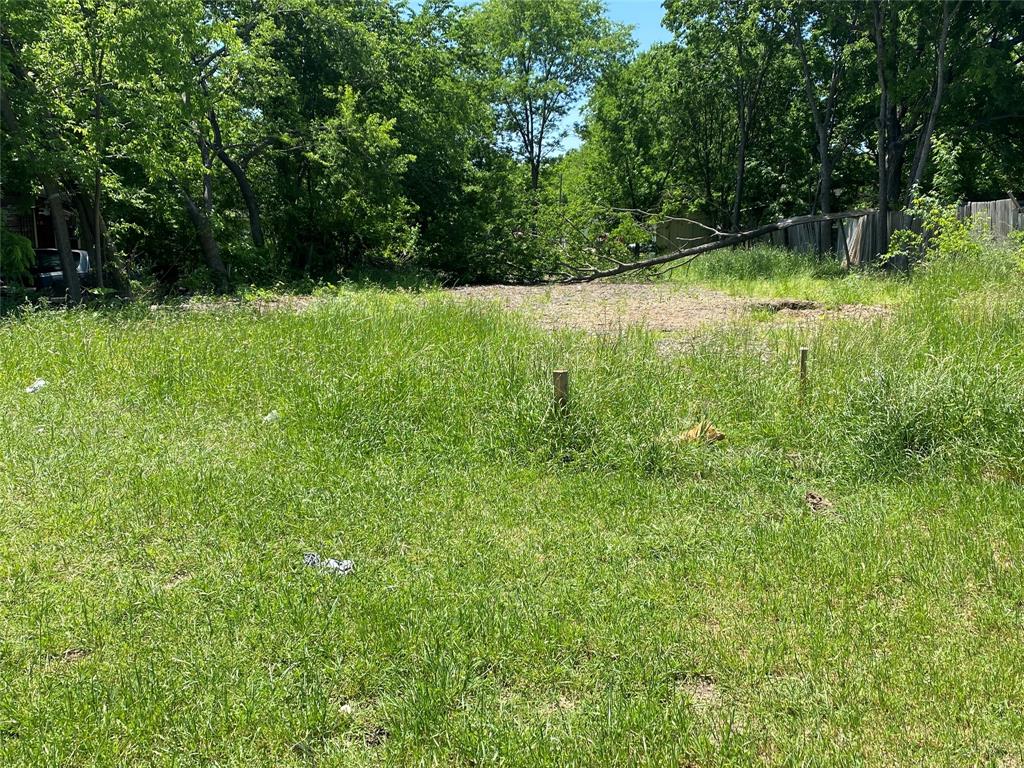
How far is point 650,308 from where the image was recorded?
13094 millimetres

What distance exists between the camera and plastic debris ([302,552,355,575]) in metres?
4.10

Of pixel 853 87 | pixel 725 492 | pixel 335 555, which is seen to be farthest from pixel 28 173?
pixel 853 87

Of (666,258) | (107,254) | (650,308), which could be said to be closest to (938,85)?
(666,258)

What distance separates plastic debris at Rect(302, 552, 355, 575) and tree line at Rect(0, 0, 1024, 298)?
1057 cm

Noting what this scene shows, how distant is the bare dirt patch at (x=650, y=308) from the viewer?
428 inches

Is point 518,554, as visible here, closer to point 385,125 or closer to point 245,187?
point 385,125

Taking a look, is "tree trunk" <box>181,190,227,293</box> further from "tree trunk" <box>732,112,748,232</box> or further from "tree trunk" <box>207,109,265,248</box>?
"tree trunk" <box>732,112,748,232</box>

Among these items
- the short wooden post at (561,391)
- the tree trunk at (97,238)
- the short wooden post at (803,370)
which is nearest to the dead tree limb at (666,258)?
the tree trunk at (97,238)

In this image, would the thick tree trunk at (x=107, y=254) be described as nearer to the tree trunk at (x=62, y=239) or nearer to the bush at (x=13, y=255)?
the tree trunk at (x=62, y=239)

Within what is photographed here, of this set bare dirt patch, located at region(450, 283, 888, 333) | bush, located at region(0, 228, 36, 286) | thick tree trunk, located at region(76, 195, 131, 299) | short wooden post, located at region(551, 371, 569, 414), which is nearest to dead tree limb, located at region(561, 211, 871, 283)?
bare dirt patch, located at region(450, 283, 888, 333)

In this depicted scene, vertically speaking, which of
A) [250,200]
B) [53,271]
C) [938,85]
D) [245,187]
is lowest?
[53,271]

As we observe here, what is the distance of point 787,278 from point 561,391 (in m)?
11.9

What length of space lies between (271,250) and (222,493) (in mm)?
16034

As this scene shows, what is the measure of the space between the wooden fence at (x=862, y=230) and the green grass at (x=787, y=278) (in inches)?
27.6
